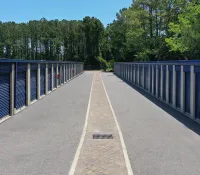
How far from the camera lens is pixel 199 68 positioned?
1193 cm

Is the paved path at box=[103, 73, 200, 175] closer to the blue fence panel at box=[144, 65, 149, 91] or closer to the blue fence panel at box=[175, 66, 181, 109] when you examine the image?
the blue fence panel at box=[175, 66, 181, 109]

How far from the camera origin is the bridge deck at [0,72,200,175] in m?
6.53

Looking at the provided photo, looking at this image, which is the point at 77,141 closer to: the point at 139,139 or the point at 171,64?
the point at 139,139

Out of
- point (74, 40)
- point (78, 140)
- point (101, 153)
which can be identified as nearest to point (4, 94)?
point (78, 140)

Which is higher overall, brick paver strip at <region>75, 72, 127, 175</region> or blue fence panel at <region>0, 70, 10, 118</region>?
blue fence panel at <region>0, 70, 10, 118</region>

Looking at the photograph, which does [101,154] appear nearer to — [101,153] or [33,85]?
[101,153]

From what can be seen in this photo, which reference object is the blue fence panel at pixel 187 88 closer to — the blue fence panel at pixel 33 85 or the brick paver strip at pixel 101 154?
the brick paver strip at pixel 101 154

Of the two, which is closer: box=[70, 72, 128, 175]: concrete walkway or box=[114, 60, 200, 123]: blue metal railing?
box=[70, 72, 128, 175]: concrete walkway

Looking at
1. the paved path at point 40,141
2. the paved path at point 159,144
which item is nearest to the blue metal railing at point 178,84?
the paved path at point 159,144

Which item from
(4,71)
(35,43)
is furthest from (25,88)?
(35,43)

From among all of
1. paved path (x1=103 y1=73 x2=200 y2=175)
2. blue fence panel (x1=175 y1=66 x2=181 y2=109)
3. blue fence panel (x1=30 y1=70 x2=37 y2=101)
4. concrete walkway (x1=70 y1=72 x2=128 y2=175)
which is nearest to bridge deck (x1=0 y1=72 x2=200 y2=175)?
paved path (x1=103 y1=73 x2=200 y2=175)

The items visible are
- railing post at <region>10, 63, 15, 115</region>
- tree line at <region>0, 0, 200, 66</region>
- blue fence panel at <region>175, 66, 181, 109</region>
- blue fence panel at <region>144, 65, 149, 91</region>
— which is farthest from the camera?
tree line at <region>0, 0, 200, 66</region>

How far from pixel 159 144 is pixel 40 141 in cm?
340

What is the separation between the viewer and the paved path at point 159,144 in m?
6.50
